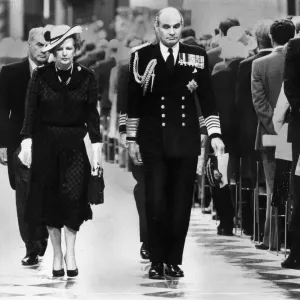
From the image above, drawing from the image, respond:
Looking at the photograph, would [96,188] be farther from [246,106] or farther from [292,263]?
[246,106]

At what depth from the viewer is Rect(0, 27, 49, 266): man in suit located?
39.3 feet

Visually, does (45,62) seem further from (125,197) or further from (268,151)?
(125,197)

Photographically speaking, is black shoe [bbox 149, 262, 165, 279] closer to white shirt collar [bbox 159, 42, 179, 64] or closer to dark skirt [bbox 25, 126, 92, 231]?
dark skirt [bbox 25, 126, 92, 231]

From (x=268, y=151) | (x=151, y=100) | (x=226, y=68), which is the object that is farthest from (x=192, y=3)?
(x=151, y=100)

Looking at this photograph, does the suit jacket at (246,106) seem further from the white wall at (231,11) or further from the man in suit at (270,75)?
the white wall at (231,11)

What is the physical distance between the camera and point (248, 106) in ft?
43.1

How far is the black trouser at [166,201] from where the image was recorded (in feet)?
35.7

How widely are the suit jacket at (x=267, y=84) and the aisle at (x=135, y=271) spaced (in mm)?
1036

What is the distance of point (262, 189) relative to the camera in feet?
44.7

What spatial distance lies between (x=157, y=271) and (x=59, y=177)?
0.87 m

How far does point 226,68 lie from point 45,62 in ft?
7.32

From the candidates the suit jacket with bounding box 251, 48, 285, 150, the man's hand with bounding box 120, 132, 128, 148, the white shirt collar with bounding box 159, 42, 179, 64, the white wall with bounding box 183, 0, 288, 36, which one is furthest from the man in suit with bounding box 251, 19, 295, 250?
the white wall with bounding box 183, 0, 288, 36

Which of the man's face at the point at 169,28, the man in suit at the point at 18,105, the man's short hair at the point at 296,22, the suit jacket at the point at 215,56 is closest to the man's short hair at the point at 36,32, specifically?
the man in suit at the point at 18,105

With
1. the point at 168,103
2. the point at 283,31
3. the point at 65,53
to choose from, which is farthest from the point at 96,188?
the point at 283,31
